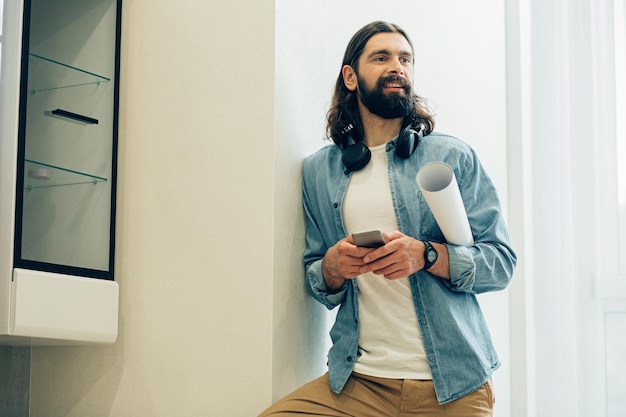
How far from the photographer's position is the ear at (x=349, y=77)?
266cm

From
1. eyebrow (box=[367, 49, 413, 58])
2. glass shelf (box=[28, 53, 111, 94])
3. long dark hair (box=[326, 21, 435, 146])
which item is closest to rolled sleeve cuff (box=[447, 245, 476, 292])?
long dark hair (box=[326, 21, 435, 146])

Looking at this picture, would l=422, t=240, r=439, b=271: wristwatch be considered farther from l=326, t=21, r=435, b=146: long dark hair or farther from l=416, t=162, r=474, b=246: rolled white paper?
l=326, t=21, r=435, b=146: long dark hair

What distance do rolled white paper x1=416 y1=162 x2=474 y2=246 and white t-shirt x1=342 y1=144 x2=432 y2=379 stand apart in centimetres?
22

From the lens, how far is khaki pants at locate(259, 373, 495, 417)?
2.27 m

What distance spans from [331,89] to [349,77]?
22cm

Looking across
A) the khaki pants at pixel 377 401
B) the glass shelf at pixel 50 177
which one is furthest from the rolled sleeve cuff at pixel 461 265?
the glass shelf at pixel 50 177

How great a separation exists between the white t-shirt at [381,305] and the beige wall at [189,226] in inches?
9.9

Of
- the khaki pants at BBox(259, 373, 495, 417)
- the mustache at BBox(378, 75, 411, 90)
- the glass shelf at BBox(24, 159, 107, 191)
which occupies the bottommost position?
the khaki pants at BBox(259, 373, 495, 417)

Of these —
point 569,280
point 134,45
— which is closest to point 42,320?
point 134,45

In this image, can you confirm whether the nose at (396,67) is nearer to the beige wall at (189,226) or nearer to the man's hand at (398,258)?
the beige wall at (189,226)

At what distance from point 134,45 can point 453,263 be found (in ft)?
4.27

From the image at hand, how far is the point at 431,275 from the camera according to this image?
2.37 m

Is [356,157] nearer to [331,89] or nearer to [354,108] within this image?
[354,108]

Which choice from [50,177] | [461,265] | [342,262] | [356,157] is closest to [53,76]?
[50,177]
